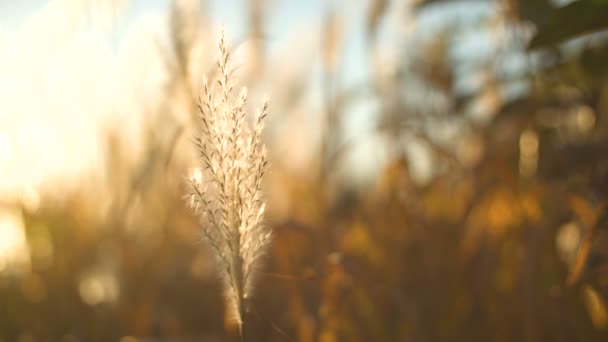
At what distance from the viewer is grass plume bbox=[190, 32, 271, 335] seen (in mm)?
688

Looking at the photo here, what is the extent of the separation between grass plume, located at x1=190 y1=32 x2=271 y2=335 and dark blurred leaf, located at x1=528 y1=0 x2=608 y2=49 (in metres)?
0.56

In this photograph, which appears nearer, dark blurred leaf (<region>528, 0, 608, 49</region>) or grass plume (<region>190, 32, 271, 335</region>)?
grass plume (<region>190, 32, 271, 335</region>)

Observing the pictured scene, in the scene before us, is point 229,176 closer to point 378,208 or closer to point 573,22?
point 573,22

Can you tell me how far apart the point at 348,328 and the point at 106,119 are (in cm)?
144

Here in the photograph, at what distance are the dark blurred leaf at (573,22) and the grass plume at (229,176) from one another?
56 cm

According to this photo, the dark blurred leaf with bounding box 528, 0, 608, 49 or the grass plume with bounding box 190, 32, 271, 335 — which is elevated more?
the dark blurred leaf with bounding box 528, 0, 608, 49

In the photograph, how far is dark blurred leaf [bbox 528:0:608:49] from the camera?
3.19 ft

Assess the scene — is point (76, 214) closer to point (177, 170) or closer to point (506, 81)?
point (177, 170)

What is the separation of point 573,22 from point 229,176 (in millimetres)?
641

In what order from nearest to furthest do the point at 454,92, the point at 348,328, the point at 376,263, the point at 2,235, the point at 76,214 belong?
the point at 348,328 → the point at 376,263 → the point at 454,92 → the point at 2,235 → the point at 76,214

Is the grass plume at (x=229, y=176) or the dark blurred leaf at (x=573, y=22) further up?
the dark blurred leaf at (x=573, y=22)

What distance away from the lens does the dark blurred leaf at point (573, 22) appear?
3.19 feet

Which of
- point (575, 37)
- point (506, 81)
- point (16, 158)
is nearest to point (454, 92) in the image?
point (506, 81)

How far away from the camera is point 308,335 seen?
1.46 meters
